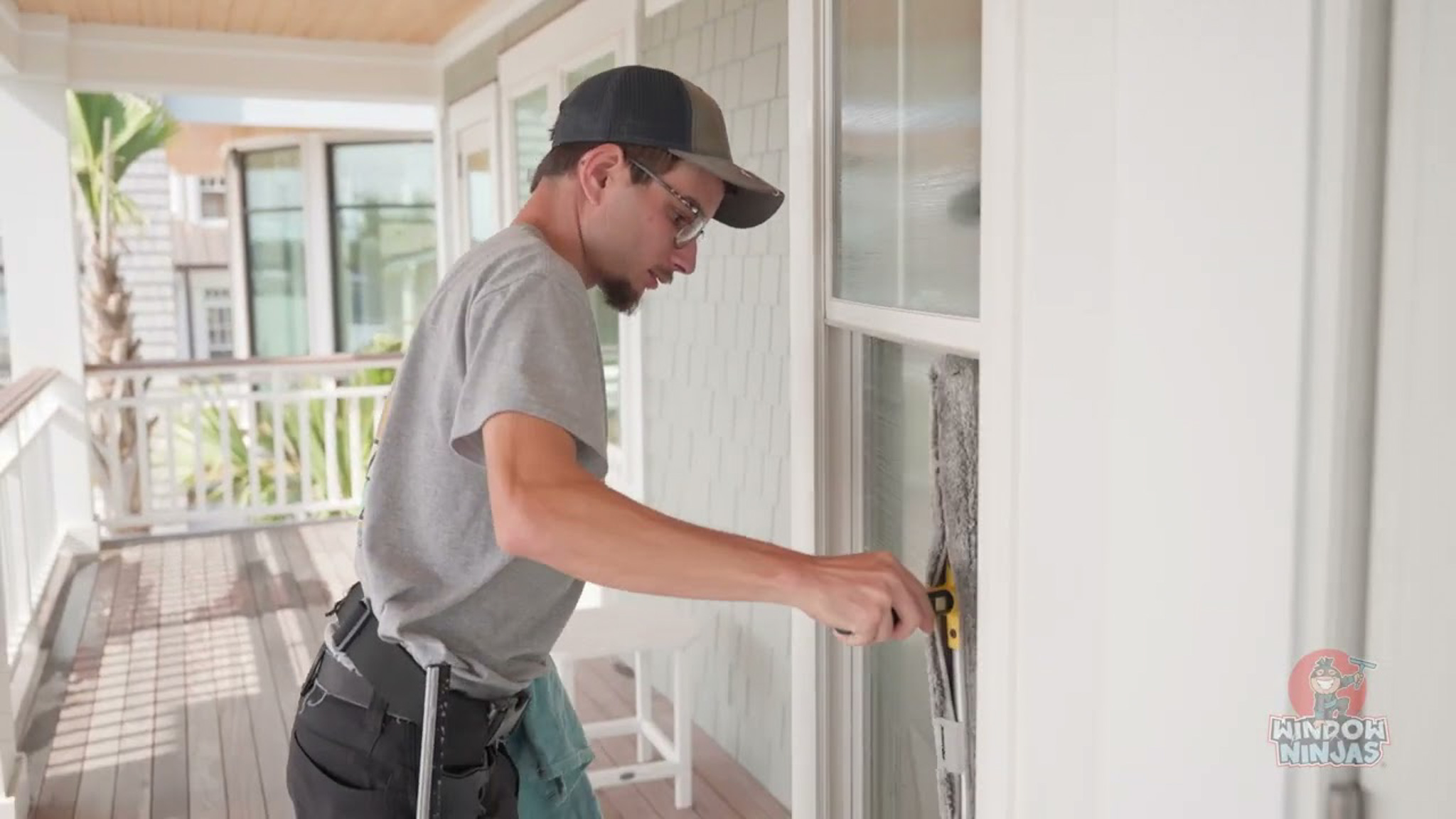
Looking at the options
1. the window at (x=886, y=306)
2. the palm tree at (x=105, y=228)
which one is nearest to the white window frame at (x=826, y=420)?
the window at (x=886, y=306)

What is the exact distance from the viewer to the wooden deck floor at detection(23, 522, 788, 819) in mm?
3725

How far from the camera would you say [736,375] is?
387 centimetres

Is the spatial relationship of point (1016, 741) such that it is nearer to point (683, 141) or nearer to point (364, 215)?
point (683, 141)

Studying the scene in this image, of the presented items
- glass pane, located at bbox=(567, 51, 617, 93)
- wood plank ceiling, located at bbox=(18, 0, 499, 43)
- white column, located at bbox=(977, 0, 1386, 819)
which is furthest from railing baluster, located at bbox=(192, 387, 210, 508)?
white column, located at bbox=(977, 0, 1386, 819)

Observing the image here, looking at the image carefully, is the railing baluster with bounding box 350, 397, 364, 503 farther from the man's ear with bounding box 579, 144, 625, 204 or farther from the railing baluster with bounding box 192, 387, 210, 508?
the man's ear with bounding box 579, 144, 625, 204

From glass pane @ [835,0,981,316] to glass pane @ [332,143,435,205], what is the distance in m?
10.6

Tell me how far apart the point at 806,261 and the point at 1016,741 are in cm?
74

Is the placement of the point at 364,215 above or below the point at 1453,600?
above

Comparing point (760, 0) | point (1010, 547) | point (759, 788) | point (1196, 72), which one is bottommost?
point (759, 788)

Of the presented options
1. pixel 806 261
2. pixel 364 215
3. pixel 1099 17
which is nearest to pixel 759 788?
pixel 806 261

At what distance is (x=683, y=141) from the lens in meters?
1.42

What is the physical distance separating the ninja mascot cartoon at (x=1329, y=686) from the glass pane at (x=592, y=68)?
3.94 meters

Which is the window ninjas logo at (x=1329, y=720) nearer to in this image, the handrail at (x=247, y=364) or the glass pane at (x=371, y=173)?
the handrail at (x=247, y=364)

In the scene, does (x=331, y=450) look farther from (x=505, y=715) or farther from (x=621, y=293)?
(x=621, y=293)
